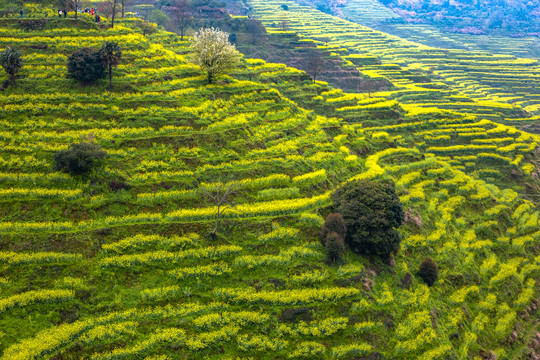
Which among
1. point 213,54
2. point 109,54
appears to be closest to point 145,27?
point 213,54

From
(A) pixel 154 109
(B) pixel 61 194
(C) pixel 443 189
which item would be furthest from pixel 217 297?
(C) pixel 443 189

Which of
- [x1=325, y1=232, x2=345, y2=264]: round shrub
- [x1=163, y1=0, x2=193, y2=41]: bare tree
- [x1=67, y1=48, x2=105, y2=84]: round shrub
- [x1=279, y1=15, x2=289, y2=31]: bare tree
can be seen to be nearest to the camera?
[x1=325, y1=232, x2=345, y2=264]: round shrub

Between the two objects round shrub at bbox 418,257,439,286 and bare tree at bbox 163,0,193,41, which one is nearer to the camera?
round shrub at bbox 418,257,439,286

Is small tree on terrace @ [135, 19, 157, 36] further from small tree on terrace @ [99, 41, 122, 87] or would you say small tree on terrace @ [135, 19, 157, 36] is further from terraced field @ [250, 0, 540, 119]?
terraced field @ [250, 0, 540, 119]

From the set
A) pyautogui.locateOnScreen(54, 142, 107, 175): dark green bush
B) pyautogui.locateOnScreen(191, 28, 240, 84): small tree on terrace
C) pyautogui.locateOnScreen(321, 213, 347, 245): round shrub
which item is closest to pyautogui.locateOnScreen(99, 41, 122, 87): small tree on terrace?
pyautogui.locateOnScreen(191, 28, 240, 84): small tree on terrace

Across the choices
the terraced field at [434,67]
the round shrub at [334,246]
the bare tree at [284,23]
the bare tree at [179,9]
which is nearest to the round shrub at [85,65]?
the round shrub at [334,246]

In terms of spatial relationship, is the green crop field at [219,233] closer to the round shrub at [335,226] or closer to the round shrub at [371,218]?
the round shrub at [335,226]
